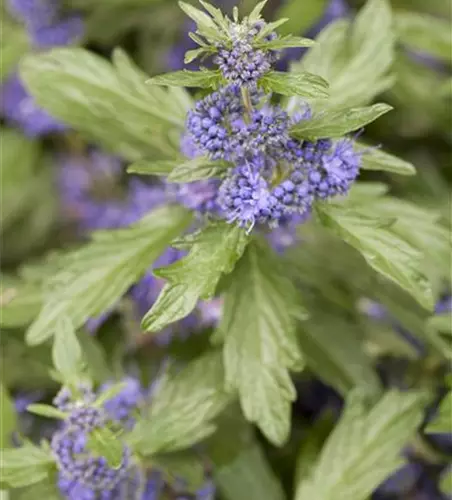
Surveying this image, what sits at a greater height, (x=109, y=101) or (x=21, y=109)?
(x=109, y=101)

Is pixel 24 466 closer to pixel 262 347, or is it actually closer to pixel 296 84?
pixel 262 347

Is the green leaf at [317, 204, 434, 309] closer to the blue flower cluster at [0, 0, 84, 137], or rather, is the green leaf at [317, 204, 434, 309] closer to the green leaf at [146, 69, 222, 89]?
the green leaf at [146, 69, 222, 89]

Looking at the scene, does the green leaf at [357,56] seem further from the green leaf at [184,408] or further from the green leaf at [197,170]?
the green leaf at [184,408]

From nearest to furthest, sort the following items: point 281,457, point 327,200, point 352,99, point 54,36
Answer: point 327,200 → point 352,99 → point 281,457 → point 54,36

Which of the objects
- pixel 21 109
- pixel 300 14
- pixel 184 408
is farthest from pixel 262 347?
pixel 21 109

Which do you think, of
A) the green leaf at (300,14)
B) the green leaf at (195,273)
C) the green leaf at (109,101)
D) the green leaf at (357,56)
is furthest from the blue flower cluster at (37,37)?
the green leaf at (195,273)

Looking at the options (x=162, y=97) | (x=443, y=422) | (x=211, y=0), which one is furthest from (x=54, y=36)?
(x=443, y=422)

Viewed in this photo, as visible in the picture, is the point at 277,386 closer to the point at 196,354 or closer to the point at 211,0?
the point at 196,354
